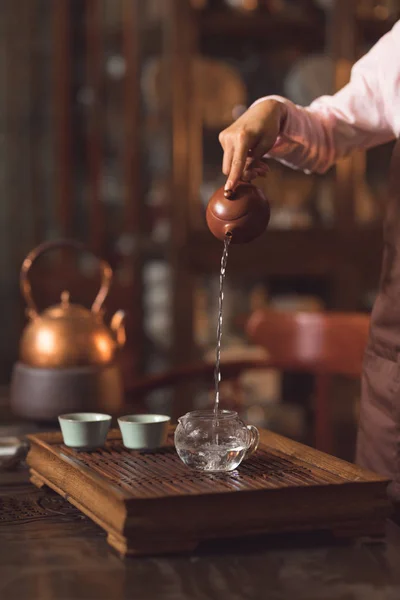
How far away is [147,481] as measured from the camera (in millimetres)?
1183

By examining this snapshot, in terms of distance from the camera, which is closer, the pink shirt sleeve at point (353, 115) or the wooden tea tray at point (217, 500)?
the wooden tea tray at point (217, 500)

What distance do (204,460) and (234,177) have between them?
0.39m

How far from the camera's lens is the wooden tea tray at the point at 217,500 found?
1.09 meters

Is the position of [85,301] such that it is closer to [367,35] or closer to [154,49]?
[154,49]

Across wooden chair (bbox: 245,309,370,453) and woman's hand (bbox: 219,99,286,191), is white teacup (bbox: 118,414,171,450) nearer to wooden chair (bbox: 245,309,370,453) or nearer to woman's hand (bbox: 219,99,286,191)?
woman's hand (bbox: 219,99,286,191)

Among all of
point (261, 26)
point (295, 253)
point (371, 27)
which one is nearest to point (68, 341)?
point (295, 253)

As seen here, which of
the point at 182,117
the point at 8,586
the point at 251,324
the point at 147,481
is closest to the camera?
the point at 8,586

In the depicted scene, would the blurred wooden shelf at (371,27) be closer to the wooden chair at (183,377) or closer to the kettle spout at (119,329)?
the wooden chair at (183,377)

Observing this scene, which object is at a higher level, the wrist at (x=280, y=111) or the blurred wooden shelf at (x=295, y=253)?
the wrist at (x=280, y=111)

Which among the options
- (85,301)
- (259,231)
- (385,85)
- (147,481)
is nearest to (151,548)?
(147,481)

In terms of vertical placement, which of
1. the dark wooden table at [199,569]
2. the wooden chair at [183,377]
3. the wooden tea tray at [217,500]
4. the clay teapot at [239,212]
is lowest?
the wooden chair at [183,377]

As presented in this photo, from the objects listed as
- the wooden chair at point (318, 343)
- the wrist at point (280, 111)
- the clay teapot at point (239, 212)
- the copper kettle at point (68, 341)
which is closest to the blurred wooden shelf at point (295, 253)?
the wooden chair at point (318, 343)

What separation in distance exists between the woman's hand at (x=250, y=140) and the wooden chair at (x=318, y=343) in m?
1.31

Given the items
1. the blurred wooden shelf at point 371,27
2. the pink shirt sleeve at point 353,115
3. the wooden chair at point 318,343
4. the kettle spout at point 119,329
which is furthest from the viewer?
the blurred wooden shelf at point 371,27
